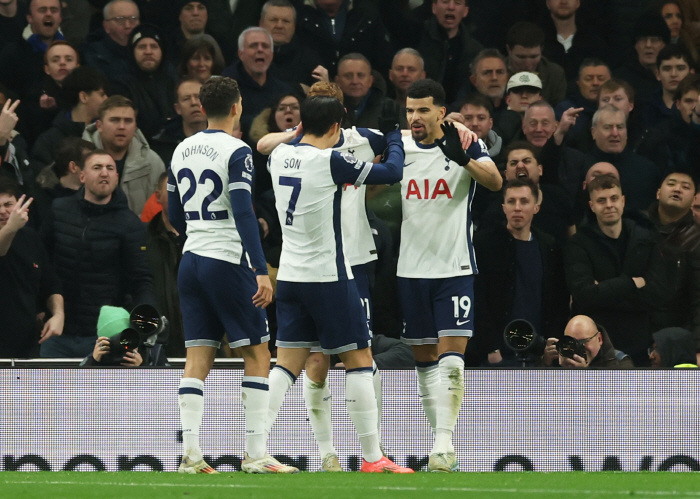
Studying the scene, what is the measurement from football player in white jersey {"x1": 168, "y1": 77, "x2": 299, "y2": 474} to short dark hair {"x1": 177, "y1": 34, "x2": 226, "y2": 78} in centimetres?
493

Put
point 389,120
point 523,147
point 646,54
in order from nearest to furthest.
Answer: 1. point 389,120
2. point 523,147
3. point 646,54

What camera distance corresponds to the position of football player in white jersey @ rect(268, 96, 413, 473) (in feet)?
23.1

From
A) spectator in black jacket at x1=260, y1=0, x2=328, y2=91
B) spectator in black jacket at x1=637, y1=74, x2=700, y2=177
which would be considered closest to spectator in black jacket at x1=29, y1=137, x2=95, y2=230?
spectator in black jacket at x1=260, y1=0, x2=328, y2=91

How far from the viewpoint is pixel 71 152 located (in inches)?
414

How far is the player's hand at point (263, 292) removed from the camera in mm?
6887

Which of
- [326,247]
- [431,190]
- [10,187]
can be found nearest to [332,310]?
A: [326,247]

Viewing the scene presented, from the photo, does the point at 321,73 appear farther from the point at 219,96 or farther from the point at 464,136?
the point at 219,96

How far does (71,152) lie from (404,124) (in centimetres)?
307

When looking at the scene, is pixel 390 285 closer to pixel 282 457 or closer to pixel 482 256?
pixel 482 256

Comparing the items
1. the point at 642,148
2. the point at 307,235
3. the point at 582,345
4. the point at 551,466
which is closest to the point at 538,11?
the point at 642,148

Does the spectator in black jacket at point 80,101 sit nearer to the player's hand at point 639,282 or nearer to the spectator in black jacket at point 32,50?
the spectator in black jacket at point 32,50

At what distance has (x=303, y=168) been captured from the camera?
7.05 meters

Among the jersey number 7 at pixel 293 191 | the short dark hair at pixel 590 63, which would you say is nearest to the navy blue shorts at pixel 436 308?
the jersey number 7 at pixel 293 191

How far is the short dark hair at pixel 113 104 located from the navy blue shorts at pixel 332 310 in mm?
4169
